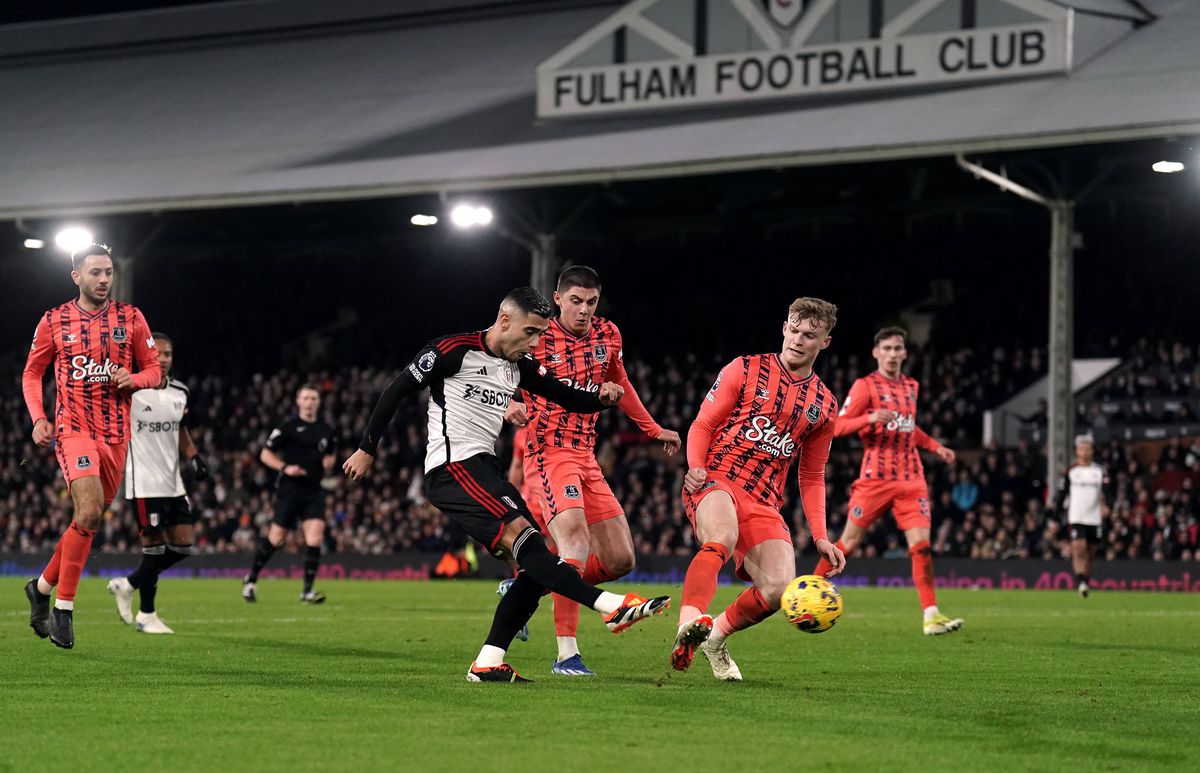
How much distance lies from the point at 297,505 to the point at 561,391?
1053cm

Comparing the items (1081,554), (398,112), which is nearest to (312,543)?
(1081,554)

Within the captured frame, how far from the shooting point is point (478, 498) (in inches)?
332

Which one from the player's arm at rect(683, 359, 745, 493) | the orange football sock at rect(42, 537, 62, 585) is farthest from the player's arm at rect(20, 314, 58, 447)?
the player's arm at rect(683, 359, 745, 493)

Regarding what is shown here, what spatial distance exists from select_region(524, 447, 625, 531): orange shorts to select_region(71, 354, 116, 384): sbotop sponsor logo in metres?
2.98

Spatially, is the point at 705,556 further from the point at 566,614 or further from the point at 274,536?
the point at 274,536

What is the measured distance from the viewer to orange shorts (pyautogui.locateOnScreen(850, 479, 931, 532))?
14484 millimetres

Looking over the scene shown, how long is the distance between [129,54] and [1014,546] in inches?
1021

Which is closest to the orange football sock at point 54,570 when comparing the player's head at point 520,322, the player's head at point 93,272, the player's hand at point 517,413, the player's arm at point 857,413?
the player's head at point 93,272

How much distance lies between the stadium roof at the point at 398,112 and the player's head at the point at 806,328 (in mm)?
15498

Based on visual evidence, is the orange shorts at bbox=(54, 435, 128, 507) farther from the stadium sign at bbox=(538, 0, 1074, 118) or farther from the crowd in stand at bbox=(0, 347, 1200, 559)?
the stadium sign at bbox=(538, 0, 1074, 118)

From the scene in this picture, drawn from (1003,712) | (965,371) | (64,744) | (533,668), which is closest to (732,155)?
(965,371)

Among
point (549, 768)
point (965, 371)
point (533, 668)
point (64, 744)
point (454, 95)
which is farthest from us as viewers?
point (454, 95)

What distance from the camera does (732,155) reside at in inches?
1033

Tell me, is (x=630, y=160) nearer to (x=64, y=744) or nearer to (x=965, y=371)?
(x=965, y=371)
